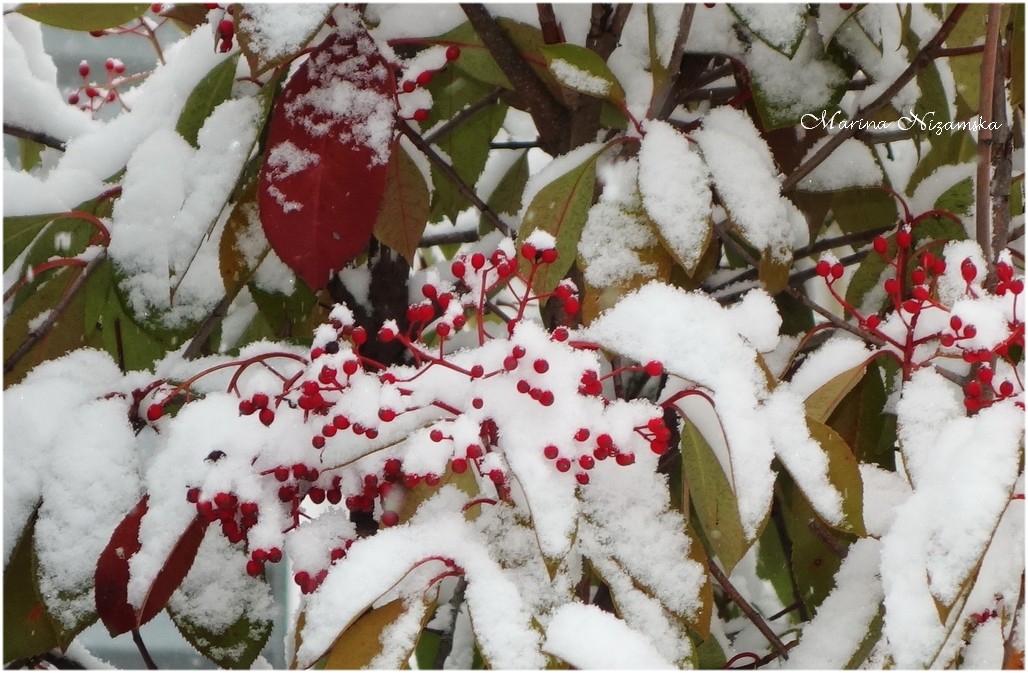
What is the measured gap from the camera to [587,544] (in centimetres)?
72

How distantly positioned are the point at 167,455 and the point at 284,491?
10 cm

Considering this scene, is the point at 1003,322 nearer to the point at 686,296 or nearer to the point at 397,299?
the point at 686,296

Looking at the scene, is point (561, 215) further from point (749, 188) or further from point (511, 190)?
point (511, 190)

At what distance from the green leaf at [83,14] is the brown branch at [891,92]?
600 mm

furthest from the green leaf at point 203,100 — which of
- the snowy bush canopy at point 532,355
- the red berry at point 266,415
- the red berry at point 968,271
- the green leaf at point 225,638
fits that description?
the red berry at point 968,271

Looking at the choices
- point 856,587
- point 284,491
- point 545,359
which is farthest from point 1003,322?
point 284,491

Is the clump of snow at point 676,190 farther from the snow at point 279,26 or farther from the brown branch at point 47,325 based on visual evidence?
the brown branch at point 47,325

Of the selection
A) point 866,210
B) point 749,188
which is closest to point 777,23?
point 749,188

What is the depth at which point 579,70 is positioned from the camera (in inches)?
31.8

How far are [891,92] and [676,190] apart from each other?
260mm

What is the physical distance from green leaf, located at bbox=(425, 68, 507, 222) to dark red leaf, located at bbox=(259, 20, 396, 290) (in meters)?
0.20

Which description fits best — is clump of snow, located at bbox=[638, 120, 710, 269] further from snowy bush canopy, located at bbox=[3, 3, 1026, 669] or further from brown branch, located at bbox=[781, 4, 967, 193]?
brown branch, located at bbox=[781, 4, 967, 193]

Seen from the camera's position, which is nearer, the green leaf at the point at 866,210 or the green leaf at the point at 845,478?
the green leaf at the point at 845,478

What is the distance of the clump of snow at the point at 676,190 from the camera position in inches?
30.4
